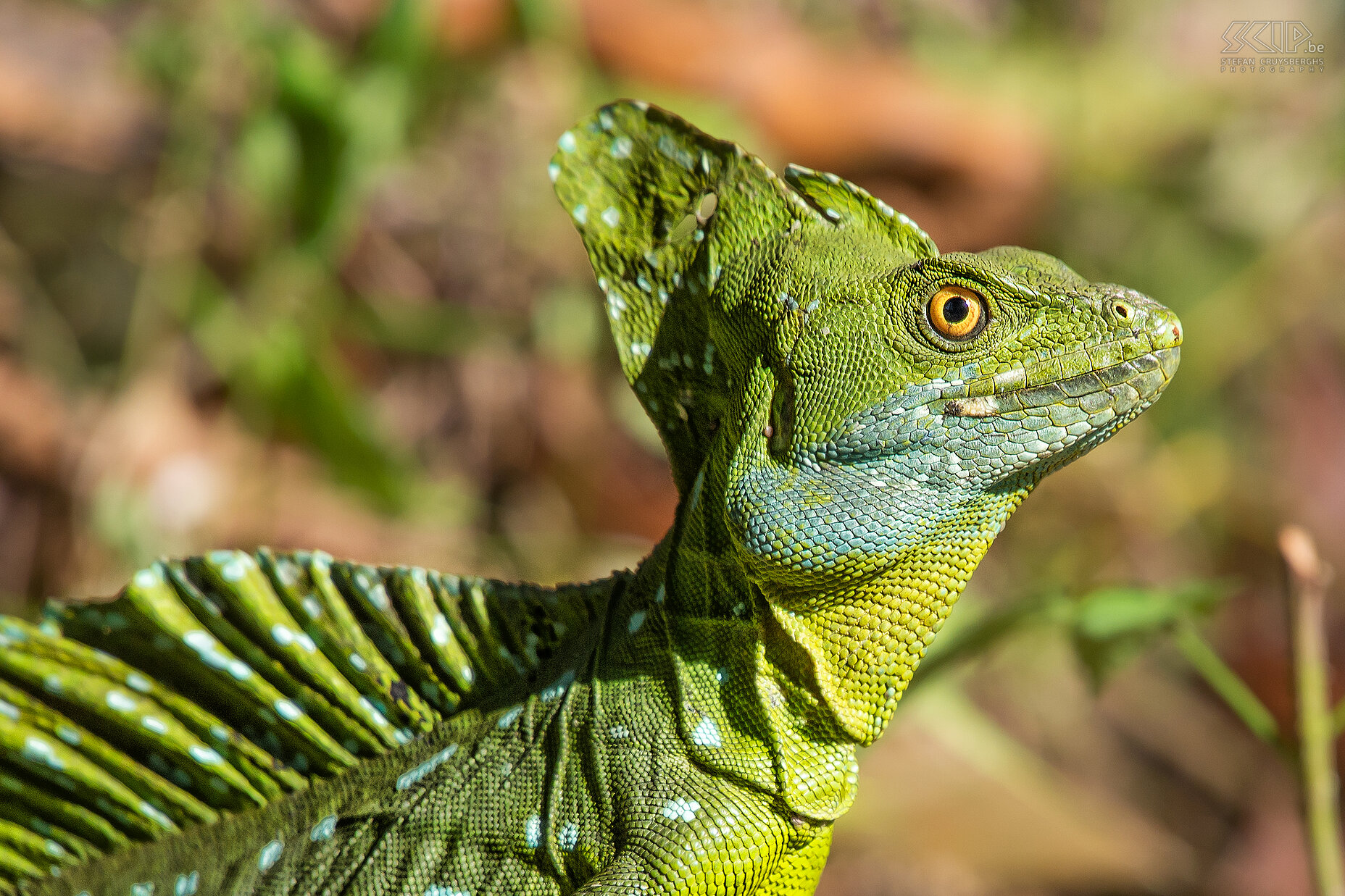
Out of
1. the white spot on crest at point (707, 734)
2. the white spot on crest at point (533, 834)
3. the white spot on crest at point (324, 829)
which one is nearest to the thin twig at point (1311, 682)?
the white spot on crest at point (707, 734)

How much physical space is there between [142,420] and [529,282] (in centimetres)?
211

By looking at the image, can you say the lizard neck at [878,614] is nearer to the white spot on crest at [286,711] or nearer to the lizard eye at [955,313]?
the lizard eye at [955,313]

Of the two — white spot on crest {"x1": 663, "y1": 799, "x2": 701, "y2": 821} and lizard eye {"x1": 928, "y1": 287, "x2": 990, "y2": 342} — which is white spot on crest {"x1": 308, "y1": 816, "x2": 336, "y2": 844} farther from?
lizard eye {"x1": 928, "y1": 287, "x2": 990, "y2": 342}

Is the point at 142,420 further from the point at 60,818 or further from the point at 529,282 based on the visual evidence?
the point at 60,818

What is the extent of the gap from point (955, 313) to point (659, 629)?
78 cm

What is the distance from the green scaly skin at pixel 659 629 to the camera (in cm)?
200

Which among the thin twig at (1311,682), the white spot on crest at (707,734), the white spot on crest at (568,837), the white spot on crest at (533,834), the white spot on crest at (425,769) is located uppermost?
the white spot on crest at (425,769)

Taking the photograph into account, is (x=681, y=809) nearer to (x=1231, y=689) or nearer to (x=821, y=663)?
(x=821, y=663)

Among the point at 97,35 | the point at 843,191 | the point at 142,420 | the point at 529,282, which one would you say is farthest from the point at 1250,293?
the point at 97,35

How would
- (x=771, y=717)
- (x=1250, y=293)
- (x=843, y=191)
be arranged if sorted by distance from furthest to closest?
(x=1250, y=293), (x=843, y=191), (x=771, y=717)

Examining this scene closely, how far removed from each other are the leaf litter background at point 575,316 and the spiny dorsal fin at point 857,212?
2.42 m

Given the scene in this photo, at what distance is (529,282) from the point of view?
6.51 meters

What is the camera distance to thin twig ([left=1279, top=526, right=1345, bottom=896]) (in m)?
2.41

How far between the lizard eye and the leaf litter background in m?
2.47
